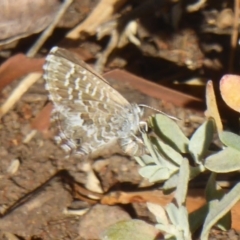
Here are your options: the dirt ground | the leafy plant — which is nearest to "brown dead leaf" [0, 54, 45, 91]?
the dirt ground

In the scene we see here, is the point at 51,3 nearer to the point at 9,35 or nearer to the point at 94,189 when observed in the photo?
the point at 9,35

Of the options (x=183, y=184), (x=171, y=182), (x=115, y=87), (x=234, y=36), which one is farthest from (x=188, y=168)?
(x=115, y=87)

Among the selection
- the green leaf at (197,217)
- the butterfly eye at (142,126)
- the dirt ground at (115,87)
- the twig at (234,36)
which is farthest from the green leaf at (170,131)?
the twig at (234,36)

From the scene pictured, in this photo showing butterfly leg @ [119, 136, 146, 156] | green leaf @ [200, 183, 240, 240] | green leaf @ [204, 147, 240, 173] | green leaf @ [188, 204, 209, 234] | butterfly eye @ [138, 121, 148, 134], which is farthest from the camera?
butterfly eye @ [138, 121, 148, 134]

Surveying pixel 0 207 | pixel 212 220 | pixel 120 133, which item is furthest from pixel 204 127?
pixel 0 207

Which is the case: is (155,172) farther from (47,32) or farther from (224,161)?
(47,32)

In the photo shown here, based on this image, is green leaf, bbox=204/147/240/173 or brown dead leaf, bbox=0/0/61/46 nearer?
green leaf, bbox=204/147/240/173

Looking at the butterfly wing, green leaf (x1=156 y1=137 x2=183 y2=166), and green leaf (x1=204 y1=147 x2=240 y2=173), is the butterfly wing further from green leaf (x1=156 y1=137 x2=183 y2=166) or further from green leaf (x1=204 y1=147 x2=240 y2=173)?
green leaf (x1=204 y1=147 x2=240 y2=173)

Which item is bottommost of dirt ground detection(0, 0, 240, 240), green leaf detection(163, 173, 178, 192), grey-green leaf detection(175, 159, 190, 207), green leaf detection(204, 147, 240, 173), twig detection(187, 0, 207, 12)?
dirt ground detection(0, 0, 240, 240)
